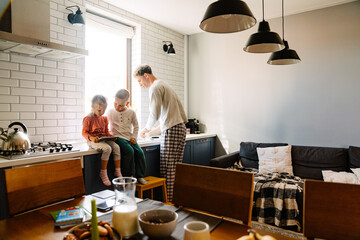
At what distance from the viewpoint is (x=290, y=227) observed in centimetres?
264

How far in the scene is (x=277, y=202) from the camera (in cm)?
269

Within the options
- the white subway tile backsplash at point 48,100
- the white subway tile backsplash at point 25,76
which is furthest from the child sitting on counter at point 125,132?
the white subway tile backsplash at point 25,76

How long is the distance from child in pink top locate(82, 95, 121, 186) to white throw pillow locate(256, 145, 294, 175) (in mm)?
1977

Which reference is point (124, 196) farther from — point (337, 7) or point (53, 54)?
point (337, 7)

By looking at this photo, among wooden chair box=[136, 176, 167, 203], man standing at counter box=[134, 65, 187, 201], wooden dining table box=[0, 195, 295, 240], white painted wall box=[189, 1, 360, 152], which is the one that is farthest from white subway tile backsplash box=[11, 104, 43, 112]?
white painted wall box=[189, 1, 360, 152]

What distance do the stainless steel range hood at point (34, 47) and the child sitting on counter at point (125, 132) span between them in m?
0.59

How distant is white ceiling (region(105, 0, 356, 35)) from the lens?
3.25 metres

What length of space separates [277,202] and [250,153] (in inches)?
42.6

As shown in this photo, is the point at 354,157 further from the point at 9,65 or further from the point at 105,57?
the point at 9,65

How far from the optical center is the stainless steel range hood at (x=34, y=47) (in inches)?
75.6

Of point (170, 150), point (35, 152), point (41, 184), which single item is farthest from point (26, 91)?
point (170, 150)

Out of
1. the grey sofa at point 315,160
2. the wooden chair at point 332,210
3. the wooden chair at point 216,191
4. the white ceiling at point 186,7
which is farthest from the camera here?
the white ceiling at point 186,7

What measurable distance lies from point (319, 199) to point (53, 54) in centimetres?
247

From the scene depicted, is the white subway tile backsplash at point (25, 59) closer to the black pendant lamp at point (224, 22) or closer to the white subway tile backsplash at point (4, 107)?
the white subway tile backsplash at point (4, 107)
